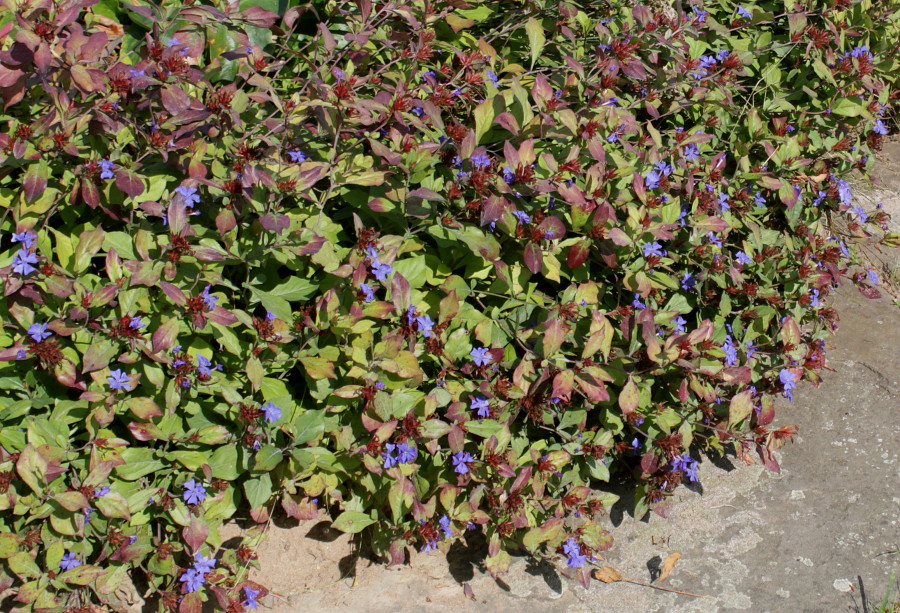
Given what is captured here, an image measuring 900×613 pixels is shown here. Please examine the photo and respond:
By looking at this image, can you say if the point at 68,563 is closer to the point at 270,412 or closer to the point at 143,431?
the point at 143,431

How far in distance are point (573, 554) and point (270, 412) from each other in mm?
976

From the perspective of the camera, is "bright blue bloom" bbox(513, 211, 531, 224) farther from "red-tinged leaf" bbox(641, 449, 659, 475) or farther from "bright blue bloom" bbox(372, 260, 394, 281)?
"red-tinged leaf" bbox(641, 449, 659, 475)

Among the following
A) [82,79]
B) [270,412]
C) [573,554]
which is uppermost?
[82,79]

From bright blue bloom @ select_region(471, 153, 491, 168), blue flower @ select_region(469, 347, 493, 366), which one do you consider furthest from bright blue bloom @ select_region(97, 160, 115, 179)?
blue flower @ select_region(469, 347, 493, 366)

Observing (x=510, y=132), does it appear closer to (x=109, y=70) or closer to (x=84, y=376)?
(x=109, y=70)

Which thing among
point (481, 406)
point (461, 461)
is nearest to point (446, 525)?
point (461, 461)

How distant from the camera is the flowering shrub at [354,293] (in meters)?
2.21

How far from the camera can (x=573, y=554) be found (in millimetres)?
2463

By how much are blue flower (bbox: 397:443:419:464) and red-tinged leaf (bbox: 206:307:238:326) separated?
57 centimetres

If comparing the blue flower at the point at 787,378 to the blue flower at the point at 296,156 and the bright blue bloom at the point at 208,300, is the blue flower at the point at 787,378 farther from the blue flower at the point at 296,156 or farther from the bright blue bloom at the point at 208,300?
the bright blue bloom at the point at 208,300

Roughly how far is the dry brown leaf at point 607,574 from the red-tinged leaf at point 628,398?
52cm

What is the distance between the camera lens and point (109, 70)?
7.36 ft

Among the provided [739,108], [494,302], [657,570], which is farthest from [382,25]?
[657,570]

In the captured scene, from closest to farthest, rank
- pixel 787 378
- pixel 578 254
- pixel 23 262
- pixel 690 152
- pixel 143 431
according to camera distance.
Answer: pixel 23 262
pixel 143 431
pixel 578 254
pixel 787 378
pixel 690 152
